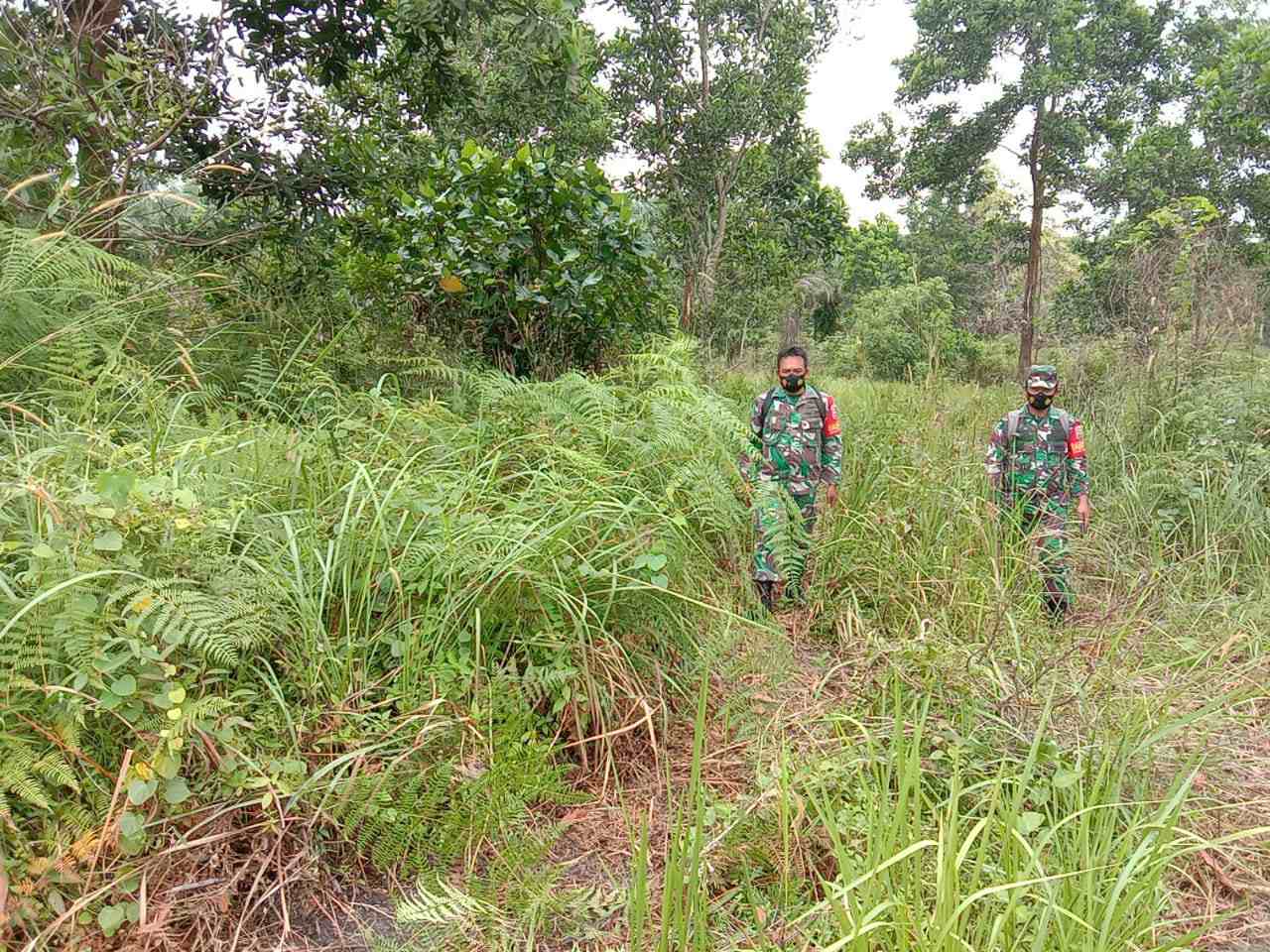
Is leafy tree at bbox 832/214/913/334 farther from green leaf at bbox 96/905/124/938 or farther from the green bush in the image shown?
green leaf at bbox 96/905/124/938

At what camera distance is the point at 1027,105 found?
1473cm

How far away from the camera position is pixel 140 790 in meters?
1.58

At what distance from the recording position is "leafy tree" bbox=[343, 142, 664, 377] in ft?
14.4

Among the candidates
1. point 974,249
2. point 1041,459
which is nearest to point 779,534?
point 1041,459

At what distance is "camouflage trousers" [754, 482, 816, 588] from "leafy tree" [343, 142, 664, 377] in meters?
1.88

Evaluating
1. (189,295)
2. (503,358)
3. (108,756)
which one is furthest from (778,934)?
(189,295)

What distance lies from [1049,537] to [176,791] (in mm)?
3525

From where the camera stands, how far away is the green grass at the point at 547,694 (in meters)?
1.57

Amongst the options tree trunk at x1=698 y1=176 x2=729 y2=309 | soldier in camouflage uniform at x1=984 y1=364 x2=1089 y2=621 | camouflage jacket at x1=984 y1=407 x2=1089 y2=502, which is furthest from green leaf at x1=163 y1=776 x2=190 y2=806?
tree trunk at x1=698 y1=176 x2=729 y2=309

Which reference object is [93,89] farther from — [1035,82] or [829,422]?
[1035,82]

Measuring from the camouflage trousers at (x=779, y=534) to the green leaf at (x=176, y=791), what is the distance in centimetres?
207

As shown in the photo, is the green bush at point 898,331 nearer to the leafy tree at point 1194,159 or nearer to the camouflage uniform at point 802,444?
the leafy tree at point 1194,159

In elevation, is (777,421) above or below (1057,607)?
above

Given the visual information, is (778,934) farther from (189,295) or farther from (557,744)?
(189,295)
